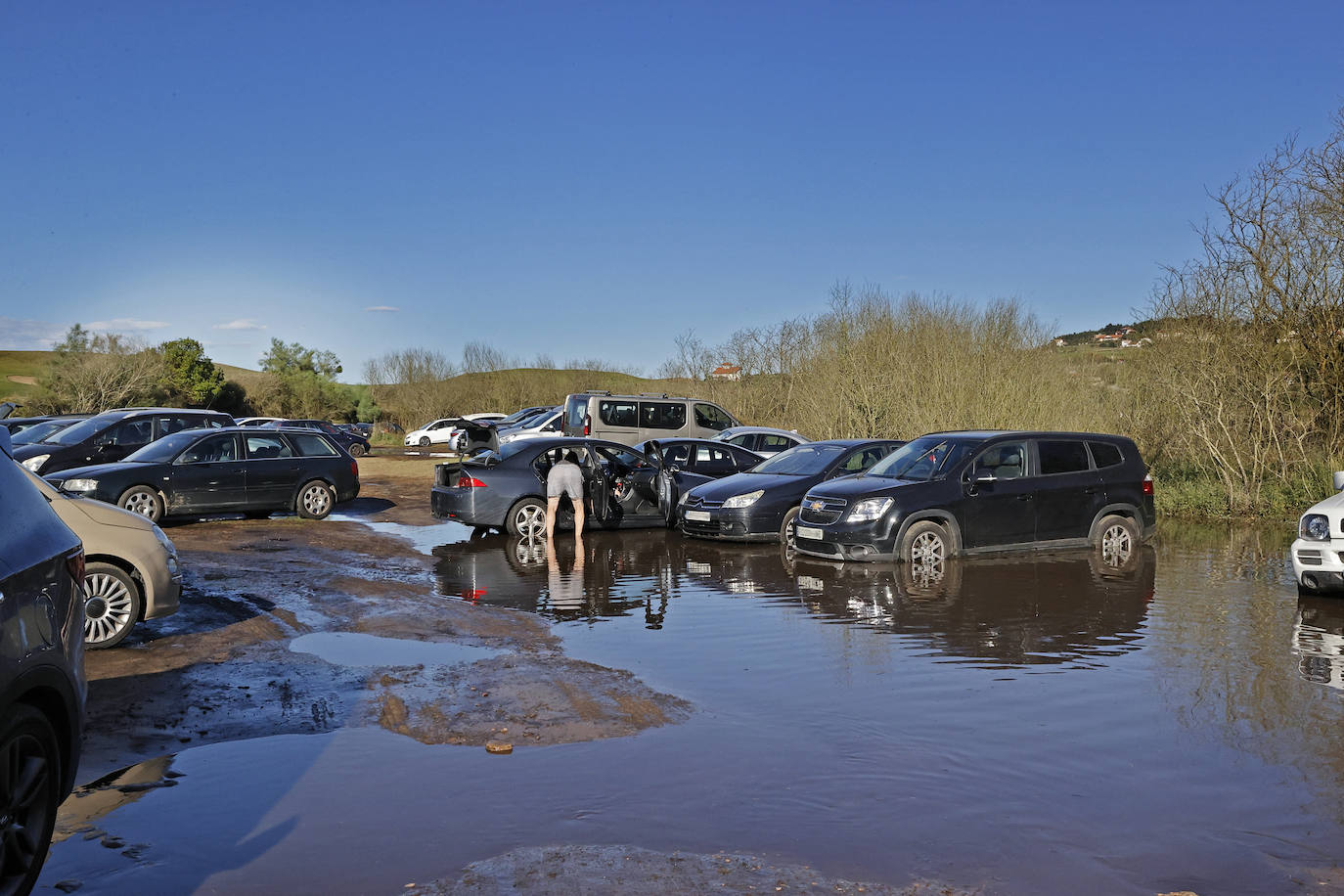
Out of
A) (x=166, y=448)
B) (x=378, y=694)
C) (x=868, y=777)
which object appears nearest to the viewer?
(x=868, y=777)

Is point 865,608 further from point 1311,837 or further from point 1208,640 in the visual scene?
point 1311,837

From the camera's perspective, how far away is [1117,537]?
14641 mm

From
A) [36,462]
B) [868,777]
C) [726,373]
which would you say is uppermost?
[726,373]

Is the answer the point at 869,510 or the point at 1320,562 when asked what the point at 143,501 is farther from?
the point at 1320,562

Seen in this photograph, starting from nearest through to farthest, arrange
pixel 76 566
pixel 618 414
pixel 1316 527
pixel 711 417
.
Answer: pixel 76 566
pixel 1316 527
pixel 618 414
pixel 711 417

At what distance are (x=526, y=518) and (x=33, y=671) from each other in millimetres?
12535

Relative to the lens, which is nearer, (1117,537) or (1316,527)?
(1316,527)

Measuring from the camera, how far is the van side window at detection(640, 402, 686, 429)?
26.5m

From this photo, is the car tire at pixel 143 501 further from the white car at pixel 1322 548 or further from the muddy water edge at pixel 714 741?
the white car at pixel 1322 548

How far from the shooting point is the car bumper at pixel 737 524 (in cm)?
1585

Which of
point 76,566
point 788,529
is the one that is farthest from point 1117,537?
point 76,566

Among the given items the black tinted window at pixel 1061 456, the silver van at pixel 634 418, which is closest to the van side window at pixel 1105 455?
the black tinted window at pixel 1061 456

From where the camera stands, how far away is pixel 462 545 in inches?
628

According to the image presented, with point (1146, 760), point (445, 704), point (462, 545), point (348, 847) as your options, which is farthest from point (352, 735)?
point (462, 545)
